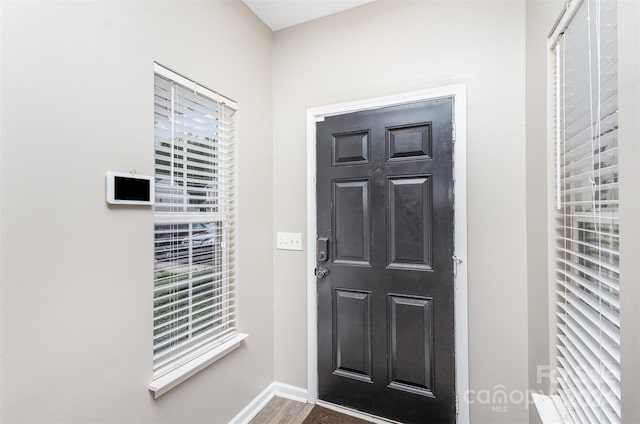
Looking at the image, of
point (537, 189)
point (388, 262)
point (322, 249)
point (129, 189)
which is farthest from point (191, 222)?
point (537, 189)

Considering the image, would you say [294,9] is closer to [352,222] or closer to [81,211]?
[352,222]

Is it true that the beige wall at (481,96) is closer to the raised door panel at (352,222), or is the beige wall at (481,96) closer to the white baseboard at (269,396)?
the raised door panel at (352,222)

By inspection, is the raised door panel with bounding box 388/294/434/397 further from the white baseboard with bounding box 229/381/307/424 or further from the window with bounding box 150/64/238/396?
the window with bounding box 150/64/238/396

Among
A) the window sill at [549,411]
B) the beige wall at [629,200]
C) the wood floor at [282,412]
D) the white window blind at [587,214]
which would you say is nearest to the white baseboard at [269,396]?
the wood floor at [282,412]

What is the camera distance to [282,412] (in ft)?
6.33

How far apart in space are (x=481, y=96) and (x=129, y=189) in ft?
6.15

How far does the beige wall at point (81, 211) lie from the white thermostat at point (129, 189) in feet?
0.11

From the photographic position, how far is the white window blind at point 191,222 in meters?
1.37

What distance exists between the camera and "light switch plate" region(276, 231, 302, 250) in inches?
82.3

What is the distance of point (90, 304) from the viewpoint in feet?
3.53

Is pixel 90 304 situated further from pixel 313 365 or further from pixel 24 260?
pixel 313 365

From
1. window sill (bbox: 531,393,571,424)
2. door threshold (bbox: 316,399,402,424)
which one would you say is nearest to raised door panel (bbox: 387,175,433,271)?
window sill (bbox: 531,393,571,424)

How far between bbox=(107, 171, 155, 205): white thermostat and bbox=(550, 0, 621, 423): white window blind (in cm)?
164

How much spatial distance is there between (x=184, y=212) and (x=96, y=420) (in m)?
0.90
